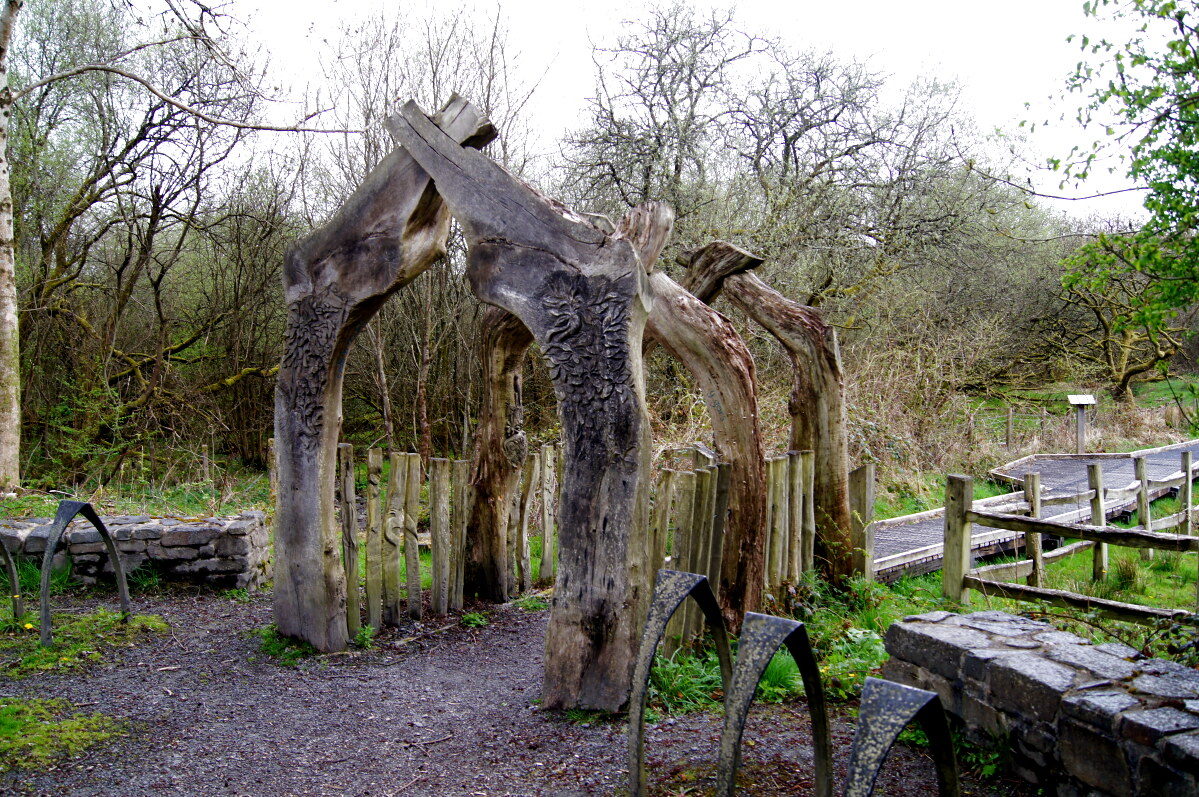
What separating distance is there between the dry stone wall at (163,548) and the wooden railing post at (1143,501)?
10192 millimetres

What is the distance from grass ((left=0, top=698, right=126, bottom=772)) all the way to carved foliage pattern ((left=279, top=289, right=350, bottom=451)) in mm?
1902

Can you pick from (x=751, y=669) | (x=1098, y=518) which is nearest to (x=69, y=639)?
(x=751, y=669)

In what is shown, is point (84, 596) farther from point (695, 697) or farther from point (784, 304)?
point (784, 304)

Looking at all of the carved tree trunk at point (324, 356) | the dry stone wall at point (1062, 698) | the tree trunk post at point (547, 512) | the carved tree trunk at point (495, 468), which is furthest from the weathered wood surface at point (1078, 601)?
the carved tree trunk at point (324, 356)

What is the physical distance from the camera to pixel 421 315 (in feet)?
38.7

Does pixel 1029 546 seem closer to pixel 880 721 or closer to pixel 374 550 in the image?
pixel 374 550

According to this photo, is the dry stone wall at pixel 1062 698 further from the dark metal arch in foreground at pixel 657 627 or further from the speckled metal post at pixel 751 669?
the dark metal arch in foreground at pixel 657 627

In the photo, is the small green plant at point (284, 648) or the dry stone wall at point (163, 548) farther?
the dry stone wall at point (163, 548)

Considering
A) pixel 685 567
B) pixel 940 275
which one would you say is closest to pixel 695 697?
pixel 685 567

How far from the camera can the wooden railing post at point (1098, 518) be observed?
871 centimetres

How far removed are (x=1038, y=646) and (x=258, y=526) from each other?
20.3 feet

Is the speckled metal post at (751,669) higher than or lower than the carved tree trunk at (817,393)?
lower

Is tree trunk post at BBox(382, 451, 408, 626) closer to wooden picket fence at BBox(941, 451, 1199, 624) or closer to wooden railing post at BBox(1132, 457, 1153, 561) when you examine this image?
wooden picket fence at BBox(941, 451, 1199, 624)

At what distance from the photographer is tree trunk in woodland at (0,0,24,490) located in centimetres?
959
